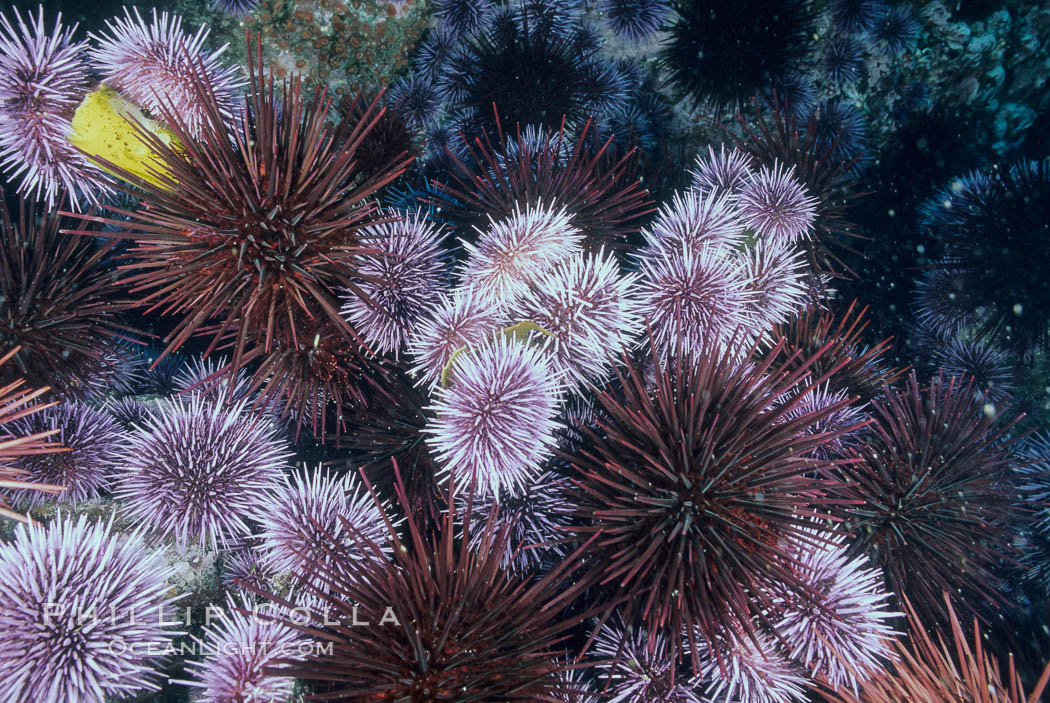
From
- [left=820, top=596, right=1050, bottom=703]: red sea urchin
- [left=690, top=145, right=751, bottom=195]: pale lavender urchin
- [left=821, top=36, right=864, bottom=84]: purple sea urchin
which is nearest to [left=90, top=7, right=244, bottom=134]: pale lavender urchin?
[left=690, top=145, right=751, bottom=195]: pale lavender urchin

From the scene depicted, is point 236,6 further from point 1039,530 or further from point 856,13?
point 1039,530

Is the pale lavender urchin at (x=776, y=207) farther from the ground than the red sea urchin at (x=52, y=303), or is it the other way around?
the pale lavender urchin at (x=776, y=207)

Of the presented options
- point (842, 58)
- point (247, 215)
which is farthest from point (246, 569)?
point (842, 58)

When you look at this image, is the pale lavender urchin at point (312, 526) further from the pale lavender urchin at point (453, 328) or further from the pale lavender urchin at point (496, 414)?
the pale lavender urchin at point (453, 328)

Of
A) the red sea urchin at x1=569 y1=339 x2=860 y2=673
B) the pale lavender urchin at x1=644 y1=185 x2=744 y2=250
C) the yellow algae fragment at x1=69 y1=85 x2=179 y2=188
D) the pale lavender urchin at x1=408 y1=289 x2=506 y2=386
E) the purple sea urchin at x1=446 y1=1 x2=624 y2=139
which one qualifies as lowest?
the red sea urchin at x1=569 y1=339 x2=860 y2=673

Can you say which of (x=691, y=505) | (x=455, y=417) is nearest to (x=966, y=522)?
(x=691, y=505)

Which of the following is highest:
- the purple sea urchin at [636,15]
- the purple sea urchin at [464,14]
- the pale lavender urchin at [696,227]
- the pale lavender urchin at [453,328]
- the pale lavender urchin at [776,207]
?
the purple sea urchin at [464,14]

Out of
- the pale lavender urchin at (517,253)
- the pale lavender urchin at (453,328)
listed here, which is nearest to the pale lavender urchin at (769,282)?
the pale lavender urchin at (517,253)

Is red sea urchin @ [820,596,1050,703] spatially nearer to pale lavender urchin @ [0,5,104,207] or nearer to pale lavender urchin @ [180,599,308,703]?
pale lavender urchin @ [180,599,308,703]
